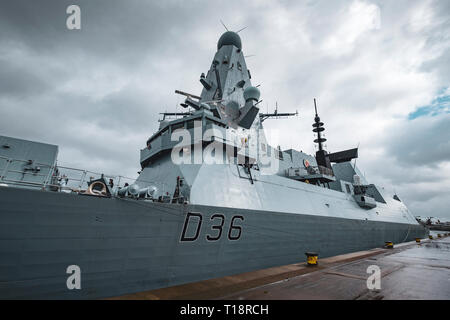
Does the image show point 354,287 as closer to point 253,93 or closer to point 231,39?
point 253,93

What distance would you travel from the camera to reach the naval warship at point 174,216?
4.19 m

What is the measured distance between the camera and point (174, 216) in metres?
5.78

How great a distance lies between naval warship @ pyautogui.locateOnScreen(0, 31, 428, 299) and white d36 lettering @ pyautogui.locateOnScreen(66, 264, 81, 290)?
2 centimetres

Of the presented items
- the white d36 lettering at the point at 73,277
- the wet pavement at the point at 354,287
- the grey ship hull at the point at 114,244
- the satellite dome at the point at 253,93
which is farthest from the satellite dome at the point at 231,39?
the white d36 lettering at the point at 73,277

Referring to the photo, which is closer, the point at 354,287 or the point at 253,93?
the point at 354,287

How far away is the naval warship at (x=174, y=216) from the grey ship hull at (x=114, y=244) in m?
0.02

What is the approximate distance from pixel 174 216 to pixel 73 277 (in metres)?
2.40

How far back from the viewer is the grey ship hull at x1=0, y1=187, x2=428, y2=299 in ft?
13.2

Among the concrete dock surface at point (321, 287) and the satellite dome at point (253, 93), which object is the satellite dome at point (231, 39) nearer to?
the satellite dome at point (253, 93)

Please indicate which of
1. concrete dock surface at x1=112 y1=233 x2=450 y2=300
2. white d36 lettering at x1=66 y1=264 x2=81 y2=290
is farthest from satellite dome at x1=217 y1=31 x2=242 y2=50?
white d36 lettering at x1=66 y1=264 x2=81 y2=290

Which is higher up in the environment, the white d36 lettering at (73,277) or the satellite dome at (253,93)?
the satellite dome at (253,93)

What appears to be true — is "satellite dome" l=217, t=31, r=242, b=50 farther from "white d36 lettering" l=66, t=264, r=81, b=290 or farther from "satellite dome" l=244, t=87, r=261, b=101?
Answer: "white d36 lettering" l=66, t=264, r=81, b=290

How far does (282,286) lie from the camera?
15.6 feet

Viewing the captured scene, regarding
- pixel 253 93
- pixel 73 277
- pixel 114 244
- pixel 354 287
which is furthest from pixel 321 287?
pixel 253 93
